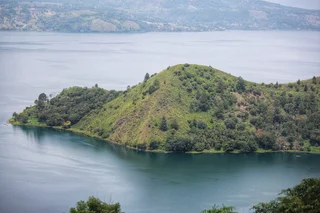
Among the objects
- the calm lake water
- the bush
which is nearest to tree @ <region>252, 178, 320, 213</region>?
the calm lake water

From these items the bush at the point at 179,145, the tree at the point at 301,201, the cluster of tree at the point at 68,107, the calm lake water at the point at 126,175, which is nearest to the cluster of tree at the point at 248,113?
the bush at the point at 179,145

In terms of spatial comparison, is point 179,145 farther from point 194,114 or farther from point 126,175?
point 126,175

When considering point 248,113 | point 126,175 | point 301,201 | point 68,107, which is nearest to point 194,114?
point 248,113

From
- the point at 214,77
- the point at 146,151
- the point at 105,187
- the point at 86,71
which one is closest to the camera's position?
the point at 105,187

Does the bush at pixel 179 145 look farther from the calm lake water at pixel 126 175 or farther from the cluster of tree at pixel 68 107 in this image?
the cluster of tree at pixel 68 107

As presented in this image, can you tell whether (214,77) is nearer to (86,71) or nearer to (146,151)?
(146,151)

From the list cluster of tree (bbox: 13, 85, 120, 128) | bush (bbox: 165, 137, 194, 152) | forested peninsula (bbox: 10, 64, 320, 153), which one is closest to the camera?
bush (bbox: 165, 137, 194, 152)

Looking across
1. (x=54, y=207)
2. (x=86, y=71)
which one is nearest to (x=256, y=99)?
(x=54, y=207)

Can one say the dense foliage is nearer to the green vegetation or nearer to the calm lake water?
the green vegetation
